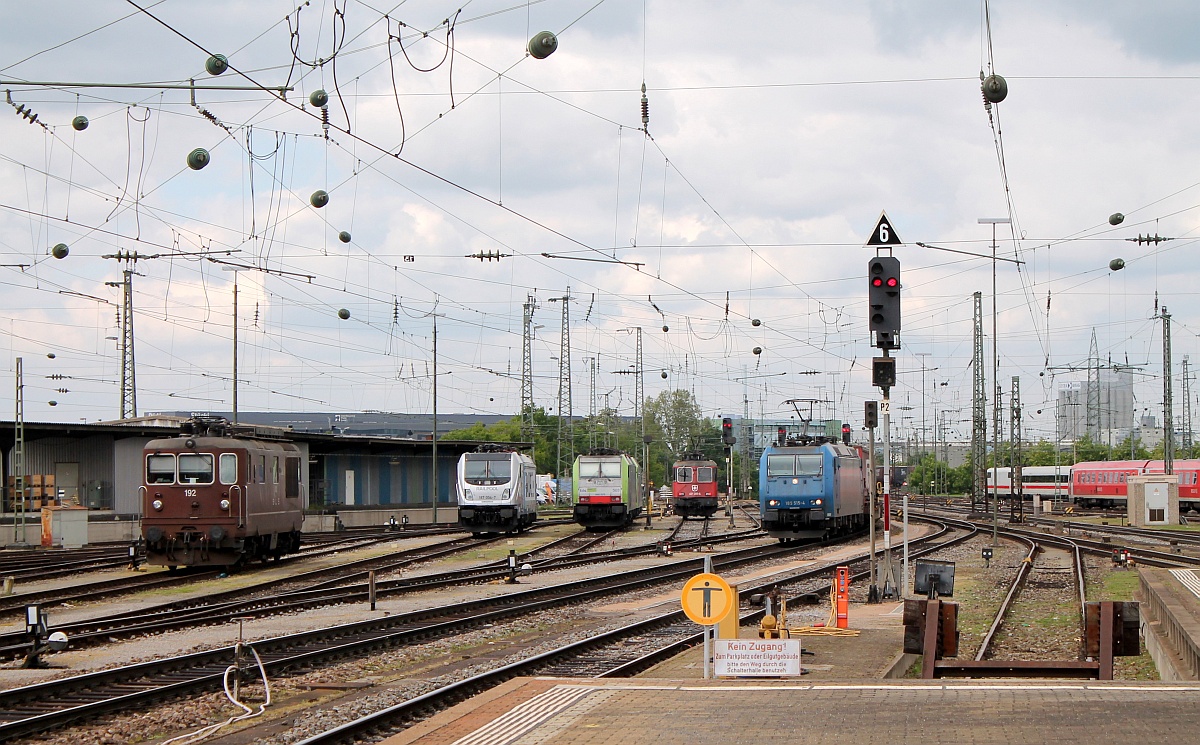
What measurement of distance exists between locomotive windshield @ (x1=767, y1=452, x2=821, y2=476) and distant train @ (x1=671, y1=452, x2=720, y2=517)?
57.7 ft

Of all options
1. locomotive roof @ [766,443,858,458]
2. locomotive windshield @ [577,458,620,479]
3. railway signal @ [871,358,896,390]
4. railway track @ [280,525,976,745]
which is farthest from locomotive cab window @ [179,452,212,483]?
locomotive windshield @ [577,458,620,479]

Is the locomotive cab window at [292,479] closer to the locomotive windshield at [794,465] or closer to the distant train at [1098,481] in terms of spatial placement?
the locomotive windshield at [794,465]

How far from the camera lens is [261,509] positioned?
29.2 metres

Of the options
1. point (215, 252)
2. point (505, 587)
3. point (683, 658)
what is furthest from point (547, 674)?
point (215, 252)

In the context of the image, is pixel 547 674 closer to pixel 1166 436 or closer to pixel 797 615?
pixel 797 615

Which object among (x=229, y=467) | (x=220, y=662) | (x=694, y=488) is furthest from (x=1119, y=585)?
(x=694, y=488)

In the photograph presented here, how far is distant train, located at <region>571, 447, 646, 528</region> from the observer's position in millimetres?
47406

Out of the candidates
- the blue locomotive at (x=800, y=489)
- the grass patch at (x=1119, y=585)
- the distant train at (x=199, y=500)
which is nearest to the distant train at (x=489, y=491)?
the blue locomotive at (x=800, y=489)

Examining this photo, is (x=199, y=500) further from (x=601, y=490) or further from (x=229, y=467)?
(x=601, y=490)

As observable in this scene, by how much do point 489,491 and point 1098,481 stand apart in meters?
49.9

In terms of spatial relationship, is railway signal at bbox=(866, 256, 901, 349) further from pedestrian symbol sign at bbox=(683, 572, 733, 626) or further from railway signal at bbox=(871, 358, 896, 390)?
pedestrian symbol sign at bbox=(683, 572, 733, 626)

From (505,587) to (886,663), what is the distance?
12353 mm

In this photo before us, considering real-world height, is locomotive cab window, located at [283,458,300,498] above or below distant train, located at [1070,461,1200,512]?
above

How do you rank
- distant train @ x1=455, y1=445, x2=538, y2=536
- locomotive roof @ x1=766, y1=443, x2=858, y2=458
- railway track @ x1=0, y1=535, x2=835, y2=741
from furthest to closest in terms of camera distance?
distant train @ x1=455, y1=445, x2=538, y2=536 → locomotive roof @ x1=766, y1=443, x2=858, y2=458 → railway track @ x1=0, y1=535, x2=835, y2=741
